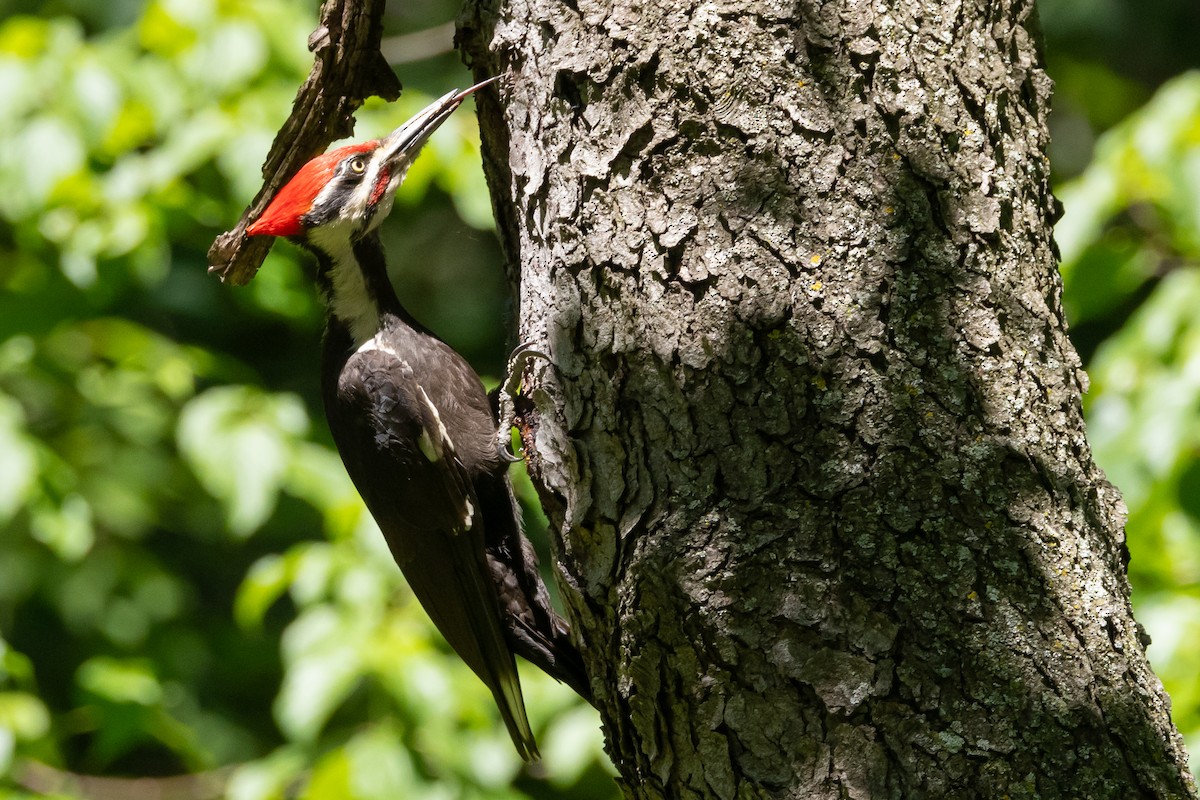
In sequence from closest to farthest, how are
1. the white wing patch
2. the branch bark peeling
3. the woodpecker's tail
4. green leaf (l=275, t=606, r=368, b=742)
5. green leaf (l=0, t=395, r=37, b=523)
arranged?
1. the branch bark peeling
2. the woodpecker's tail
3. the white wing patch
4. green leaf (l=275, t=606, r=368, b=742)
5. green leaf (l=0, t=395, r=37, b=523)

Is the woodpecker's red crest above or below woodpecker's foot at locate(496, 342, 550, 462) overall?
above

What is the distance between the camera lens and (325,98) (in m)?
2.45

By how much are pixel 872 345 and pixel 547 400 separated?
0.58m

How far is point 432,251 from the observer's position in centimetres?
591

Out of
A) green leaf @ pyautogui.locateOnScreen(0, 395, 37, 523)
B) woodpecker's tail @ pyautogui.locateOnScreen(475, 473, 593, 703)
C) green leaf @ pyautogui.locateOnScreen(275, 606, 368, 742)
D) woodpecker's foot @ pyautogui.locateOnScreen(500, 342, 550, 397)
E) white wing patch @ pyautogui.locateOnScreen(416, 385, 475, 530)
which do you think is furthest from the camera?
green leaf @ pyautogui.locateOnScreen(0, 395, 37, 523)

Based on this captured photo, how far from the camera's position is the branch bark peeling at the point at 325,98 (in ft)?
7.75

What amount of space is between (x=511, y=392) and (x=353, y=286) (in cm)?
74

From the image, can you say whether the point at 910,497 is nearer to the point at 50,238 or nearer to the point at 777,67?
the point at 777,67

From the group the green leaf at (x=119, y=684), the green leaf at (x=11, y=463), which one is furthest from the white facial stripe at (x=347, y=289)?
the green leaf at (x=119, y=684)

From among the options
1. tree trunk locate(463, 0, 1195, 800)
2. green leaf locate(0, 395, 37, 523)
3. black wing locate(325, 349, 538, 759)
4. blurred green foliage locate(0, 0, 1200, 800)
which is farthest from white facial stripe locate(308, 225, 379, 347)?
tree trunk locate(463, 0, 1195, 800)

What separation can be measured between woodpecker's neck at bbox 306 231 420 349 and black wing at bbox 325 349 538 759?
15 cm

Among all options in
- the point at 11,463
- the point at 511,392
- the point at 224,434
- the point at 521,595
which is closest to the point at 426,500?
the point at 521,595

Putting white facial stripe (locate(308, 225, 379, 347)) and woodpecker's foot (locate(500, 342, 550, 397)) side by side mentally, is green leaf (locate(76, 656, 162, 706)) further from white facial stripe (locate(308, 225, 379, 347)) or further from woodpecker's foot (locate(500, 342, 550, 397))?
woodpecker's foot (locate(500, 342, 550, 397))

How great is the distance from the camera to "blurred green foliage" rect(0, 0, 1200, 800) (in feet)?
9.19
